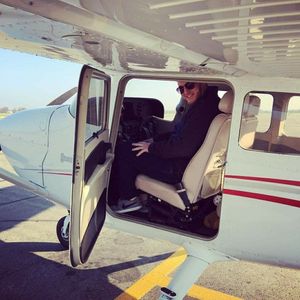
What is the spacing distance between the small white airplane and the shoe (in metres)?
0.09

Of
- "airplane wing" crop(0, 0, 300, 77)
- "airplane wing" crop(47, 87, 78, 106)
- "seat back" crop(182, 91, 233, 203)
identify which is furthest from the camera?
"airplane wing" crop(47, 87, 78, 106)

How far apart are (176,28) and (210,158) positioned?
1.62 m

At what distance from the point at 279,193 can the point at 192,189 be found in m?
0.71

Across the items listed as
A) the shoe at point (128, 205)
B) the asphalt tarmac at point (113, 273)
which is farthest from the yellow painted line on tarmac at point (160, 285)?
the shoe at point (128, 205)

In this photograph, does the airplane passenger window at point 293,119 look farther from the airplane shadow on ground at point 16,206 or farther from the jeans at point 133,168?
the airplane shadow on ground at point 16,206

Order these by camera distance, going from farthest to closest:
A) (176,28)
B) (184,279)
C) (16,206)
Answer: (16,206) < (184,279) < (176,28)

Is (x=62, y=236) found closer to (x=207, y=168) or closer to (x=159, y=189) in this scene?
(x=159, y=189)

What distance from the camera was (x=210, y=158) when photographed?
2.79 meters

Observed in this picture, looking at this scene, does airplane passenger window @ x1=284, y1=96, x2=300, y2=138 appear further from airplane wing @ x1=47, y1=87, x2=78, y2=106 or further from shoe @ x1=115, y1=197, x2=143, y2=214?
airplane wing @ x1=47, y1=87, x2=78, y2=106

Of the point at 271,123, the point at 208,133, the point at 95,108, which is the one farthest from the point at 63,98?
the point at 271,123

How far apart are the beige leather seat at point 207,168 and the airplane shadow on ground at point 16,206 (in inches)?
99.3

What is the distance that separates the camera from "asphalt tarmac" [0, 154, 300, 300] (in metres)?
3.22

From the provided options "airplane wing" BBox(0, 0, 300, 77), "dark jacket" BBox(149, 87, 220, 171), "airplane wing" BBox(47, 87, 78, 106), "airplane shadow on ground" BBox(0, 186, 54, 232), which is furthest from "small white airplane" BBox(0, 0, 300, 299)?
"airplane shadow on ground" BBox(0, 186, 54, 232)

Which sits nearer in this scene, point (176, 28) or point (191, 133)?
point (176, 28)
